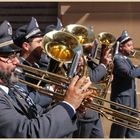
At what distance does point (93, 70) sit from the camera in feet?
19.2

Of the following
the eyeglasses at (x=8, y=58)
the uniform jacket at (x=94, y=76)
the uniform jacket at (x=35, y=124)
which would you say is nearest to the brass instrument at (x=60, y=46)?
the eyeglasses at (x=8, y=58)

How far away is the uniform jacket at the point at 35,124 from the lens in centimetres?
329

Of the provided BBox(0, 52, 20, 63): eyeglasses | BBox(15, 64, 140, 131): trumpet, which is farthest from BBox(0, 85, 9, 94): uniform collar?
BBox(15, 64, 140, 131): trumpet

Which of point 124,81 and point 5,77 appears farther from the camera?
point 124,81

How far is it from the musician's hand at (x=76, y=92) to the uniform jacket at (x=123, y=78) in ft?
11.0

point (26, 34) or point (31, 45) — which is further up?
point (26, 34)

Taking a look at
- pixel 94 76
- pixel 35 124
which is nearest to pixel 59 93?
pixel 35 124

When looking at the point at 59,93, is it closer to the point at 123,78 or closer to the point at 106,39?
the point at 106,39

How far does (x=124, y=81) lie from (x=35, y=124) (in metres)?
3.75

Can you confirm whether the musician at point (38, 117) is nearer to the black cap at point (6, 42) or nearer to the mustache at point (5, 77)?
the mustache at point (5, 77)

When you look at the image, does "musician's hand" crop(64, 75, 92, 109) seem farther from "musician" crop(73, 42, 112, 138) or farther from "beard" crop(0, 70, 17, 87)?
"musician" crop(73, 42, 112, 138)

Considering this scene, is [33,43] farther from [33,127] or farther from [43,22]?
[43,22]

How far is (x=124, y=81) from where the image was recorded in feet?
22.8

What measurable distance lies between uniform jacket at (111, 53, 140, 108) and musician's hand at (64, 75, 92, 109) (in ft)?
11.0
